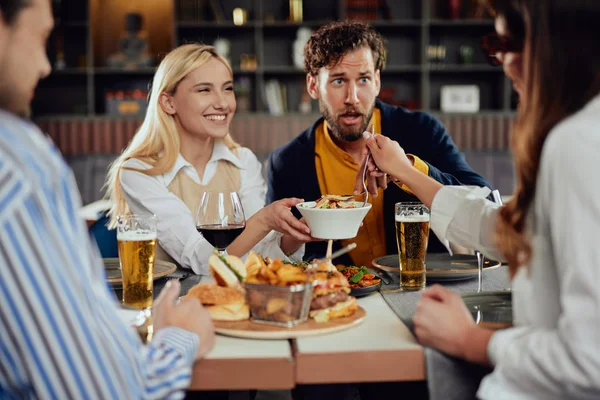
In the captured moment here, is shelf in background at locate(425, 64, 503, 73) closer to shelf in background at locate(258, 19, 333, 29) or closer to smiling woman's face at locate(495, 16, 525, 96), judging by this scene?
shelf in background at locate(258, 19, 333, 29)

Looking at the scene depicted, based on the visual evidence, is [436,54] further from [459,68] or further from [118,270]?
[118,270]

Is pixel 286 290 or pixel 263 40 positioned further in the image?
pixel 263 40

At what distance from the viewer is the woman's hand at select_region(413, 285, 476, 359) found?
105 cm

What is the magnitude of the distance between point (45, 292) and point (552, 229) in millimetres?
650

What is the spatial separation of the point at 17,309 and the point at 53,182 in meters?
0.15

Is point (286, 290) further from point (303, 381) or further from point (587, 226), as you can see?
point (587, 226)

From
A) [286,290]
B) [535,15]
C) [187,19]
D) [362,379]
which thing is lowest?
[362,379]

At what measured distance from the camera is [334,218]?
1445 mm

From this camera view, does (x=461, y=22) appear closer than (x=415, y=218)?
No

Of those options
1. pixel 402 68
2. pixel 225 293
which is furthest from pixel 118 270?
pixel 402 68

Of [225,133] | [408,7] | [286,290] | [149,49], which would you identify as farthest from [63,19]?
[286,290]

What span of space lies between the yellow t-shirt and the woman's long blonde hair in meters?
0.50

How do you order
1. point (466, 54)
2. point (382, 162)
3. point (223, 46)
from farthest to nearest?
point (466, 54) < point (223, 46) < point (382, 162)

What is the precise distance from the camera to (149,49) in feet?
20.1
